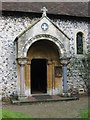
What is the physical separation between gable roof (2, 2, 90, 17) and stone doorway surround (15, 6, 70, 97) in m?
1.91

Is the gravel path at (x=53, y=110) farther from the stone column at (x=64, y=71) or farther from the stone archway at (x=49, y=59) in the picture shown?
the stone archway at (x=49, y=59)

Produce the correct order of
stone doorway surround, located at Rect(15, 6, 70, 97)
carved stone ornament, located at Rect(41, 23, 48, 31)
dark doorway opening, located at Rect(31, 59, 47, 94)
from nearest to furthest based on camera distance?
1. stone doorway surround, located at Rect(15, 6, 70, 97)
2. carved stone ornament, located at Rect(41, 23, 48, 31)
3. dark doorway opening, located at Rect(31, 59, 47, 94)

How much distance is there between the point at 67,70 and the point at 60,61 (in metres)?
1.53

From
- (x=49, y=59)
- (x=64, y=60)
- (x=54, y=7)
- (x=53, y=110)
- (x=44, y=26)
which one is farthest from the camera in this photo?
(x=54, y=7)

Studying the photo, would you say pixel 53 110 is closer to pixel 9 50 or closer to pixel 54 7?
pixel 9 50

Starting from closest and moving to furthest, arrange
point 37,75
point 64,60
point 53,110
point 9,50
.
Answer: point 53,110
point 64,60
point 9,50
point 37,75

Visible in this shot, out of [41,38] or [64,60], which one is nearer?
[41,38]

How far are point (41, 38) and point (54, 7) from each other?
4351mm

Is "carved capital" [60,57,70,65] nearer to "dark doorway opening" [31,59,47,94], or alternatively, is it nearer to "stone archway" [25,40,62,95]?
"stone archway" [25,40,62,95]

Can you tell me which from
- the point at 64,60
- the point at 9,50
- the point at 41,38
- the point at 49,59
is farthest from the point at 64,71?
the point at 9,50

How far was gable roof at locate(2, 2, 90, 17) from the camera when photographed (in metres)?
17.0

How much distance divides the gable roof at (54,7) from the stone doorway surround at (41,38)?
1.91 metres

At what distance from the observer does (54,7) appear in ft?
61.9

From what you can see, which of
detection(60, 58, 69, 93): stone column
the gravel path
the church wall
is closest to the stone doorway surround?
detection(60, 58, 69, 93): stone column
